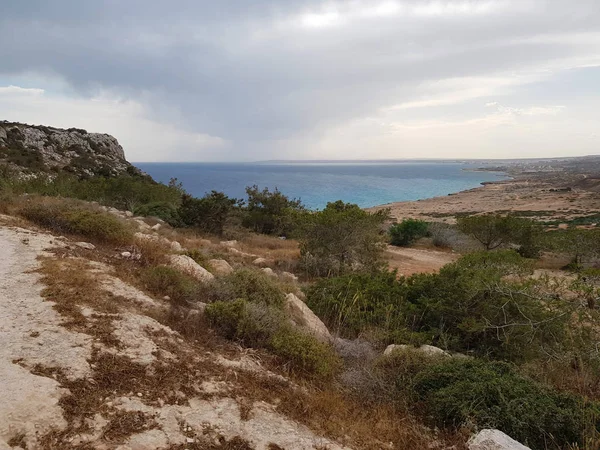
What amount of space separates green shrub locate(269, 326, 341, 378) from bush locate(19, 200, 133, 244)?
19.3 ft

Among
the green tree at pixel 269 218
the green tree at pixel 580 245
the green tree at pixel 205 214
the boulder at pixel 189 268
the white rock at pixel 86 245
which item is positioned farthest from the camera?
the green tree at pixel 269 218

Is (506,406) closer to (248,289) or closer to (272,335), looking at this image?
(272,335)

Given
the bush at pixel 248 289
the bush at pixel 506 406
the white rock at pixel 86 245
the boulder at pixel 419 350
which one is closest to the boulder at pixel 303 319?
the bush at pixel 248 289

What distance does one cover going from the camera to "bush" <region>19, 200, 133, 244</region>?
9.20m

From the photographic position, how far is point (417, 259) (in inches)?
802

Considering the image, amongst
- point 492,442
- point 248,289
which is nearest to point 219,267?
point 248,289

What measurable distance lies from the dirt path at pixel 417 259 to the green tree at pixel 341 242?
355cm

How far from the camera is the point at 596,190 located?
247 ft

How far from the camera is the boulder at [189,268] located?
775cm

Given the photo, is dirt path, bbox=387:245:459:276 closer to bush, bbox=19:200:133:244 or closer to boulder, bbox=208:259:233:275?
boulder, bbox=208:259:233:275

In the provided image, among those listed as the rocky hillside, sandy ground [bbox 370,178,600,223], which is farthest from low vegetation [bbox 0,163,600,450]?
sandy ground [bbox 370,178,600,223]

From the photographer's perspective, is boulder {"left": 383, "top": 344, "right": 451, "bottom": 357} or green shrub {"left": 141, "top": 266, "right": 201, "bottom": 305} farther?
green shrub {"left": 141, "top": 266, "right": 201, "bottom": 305}

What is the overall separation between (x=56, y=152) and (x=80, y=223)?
1622 inches

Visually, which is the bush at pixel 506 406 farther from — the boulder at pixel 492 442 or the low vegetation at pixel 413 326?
the boulder at pixel 492 442
